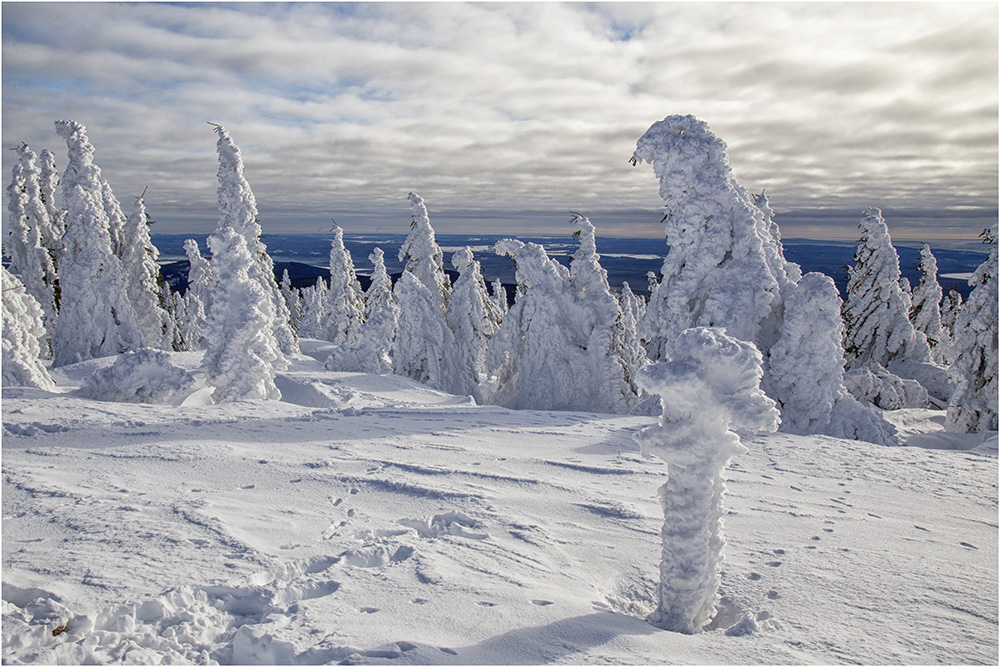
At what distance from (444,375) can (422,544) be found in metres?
17.4

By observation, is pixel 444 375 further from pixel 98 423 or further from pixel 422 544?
pixel 422 544

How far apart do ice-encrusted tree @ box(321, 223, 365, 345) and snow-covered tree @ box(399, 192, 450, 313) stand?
55.8 feet

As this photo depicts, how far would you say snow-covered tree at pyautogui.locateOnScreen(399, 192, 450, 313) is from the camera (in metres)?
25.5

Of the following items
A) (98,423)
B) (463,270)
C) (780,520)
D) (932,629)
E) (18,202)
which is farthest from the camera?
(18,202)

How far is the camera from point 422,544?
5.26m

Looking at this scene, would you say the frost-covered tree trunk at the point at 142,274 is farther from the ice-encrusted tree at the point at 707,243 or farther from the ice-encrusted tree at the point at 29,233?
the ice-encrusted tree at the point at 707,243

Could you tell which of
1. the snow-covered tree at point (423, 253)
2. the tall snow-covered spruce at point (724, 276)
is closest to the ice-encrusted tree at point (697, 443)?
the tall snow-covered spruce at point (724, 276)

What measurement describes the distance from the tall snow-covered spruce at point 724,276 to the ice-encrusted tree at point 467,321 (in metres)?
11.1

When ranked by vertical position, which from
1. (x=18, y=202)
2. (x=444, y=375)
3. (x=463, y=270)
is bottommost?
(x=444, y=375)

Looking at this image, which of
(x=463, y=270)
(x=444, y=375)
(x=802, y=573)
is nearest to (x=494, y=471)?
(x=802, y=573)

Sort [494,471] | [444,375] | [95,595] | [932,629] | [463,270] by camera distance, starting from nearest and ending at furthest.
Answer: [95,595] < [932,629] < [494,471] < [444,375] < [463,270]

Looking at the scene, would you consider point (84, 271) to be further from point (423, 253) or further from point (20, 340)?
point (423, 253)

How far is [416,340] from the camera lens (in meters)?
22.2

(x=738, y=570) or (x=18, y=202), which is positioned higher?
(x=18, y=202)
